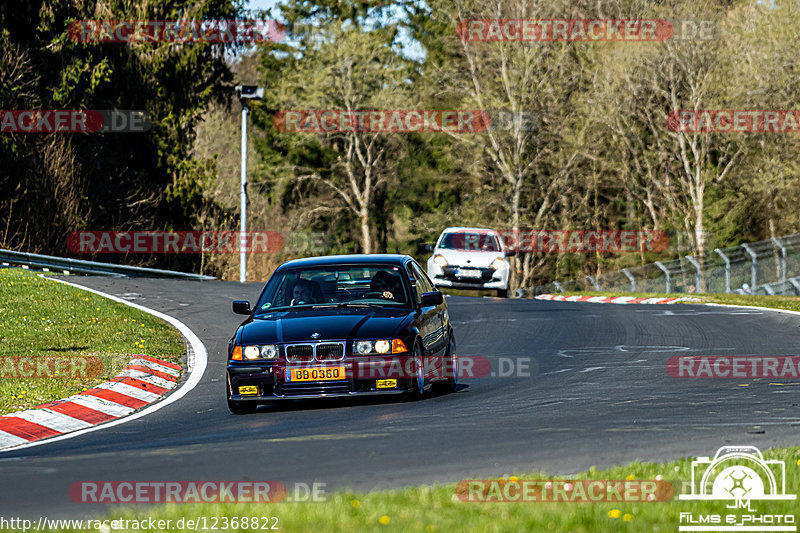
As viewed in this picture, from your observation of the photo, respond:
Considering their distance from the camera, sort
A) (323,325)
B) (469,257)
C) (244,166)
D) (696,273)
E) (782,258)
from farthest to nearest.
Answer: (696,273) < (244,166) < (782,258) < (469,257) < (323,325)

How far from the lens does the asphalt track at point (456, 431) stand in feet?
24.5

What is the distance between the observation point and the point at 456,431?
9.12 metres

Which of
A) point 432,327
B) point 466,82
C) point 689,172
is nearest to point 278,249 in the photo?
point 466,82

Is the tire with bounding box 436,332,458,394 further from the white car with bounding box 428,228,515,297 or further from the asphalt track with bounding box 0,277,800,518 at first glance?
the white car with bounding box 428,228,515,297

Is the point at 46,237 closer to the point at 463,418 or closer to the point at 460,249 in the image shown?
the point at 460,249

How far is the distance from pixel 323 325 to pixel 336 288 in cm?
123

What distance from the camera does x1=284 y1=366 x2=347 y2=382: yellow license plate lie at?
10.8m

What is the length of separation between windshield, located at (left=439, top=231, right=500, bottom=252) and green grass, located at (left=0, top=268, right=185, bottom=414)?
12.1 m

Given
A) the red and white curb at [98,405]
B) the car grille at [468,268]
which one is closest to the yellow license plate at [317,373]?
the red and white curb at [98,405]

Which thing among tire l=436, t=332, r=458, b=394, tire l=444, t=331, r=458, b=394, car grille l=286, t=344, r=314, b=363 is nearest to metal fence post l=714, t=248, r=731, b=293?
tire l=444, t=331, r=458, b=394

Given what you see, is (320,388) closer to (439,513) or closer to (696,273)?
(439,513)

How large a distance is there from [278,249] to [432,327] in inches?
1915

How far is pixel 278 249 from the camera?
6034 centimetres

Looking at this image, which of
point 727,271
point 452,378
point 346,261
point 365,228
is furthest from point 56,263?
point 365,228
